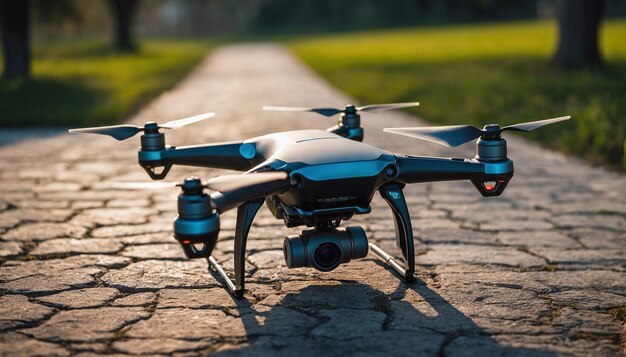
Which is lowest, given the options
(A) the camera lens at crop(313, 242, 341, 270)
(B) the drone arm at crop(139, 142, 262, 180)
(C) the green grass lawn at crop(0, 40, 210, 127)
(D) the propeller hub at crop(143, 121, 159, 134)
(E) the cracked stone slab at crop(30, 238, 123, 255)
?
(E) the cracked stone slab at crop(30, 238, 123, 255)

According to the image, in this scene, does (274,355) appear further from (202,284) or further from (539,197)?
(539,197)

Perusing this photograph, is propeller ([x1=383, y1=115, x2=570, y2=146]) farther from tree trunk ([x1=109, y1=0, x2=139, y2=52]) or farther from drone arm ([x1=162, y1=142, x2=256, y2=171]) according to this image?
tree trunk ([x1=109, y1=0, x2=139, y2=52])

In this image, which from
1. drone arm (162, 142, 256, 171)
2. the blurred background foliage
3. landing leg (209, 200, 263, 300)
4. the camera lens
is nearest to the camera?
landing leg (209, 200, 263, 300)

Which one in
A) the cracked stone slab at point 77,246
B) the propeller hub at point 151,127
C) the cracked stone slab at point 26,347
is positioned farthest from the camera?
the cracked stone slab at point 77,246

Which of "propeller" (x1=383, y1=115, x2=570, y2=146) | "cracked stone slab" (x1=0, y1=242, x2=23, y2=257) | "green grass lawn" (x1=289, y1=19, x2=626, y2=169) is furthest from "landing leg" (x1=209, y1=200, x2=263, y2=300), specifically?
"green grass lawn" (x1=289, y1=19, x2=626, y2=169)

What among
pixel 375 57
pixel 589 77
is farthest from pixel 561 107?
pixel 375 57

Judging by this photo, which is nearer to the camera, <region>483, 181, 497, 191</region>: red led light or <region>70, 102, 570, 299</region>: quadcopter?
<region>70, 102, 570, 299</region>: quadcopter

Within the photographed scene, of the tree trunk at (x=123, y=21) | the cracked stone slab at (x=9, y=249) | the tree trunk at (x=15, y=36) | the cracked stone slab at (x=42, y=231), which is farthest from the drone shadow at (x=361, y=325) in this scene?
the tree trunk at (x=123, y=21)

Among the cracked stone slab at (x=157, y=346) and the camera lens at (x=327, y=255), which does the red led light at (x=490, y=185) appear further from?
the cracked stone slab at (x=157, y=346)

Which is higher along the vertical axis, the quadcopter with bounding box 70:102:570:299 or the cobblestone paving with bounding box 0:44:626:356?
the quadcopter with bounding box 70:102:570:299
